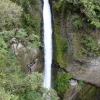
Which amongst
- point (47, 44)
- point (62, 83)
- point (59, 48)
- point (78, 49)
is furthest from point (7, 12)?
point (62, 83)

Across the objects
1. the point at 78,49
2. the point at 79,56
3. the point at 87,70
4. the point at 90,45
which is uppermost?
the point at 90,45

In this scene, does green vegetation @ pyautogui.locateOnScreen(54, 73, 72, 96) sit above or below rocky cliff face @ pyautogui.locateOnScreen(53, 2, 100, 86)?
below

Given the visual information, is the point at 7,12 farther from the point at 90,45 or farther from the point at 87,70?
the point at 87,70

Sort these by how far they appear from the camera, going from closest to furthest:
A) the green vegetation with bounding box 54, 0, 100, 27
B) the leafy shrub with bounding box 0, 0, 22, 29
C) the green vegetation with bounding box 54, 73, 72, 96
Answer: the leafy shrub with bounding box 0, 0, 22, 29, the green vegetation with bounding box 54, 0, 100, 27, the green vegetation with bounding box 54, 73, 72, 96

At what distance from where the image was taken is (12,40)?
11.1m

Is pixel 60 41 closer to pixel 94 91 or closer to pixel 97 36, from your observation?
pixel 97 36

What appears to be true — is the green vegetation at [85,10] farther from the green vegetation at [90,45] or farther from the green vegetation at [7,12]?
the green vegetation at [7,12]

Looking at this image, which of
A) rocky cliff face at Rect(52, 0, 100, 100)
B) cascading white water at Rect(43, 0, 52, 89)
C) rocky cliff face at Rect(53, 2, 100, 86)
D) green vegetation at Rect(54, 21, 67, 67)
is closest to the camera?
rocky cliff face at Rect(52, 0, 100, 100)

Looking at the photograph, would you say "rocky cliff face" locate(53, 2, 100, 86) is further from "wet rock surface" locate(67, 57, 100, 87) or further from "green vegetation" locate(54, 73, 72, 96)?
"green vegetation" locate(54, 73, 72, 96)

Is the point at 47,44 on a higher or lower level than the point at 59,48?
higher

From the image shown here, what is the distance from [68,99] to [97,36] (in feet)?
15.4

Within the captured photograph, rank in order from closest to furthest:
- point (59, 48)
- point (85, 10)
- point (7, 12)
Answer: point (7, 12) → point (85, 10) → point (59, 48)

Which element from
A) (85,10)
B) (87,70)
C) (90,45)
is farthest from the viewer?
(87,70)

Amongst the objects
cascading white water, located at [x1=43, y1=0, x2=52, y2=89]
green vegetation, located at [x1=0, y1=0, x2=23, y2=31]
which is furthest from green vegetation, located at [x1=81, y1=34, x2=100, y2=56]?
green vegetation, located at [x1=0, y1=0, x2=23, y2=31]
